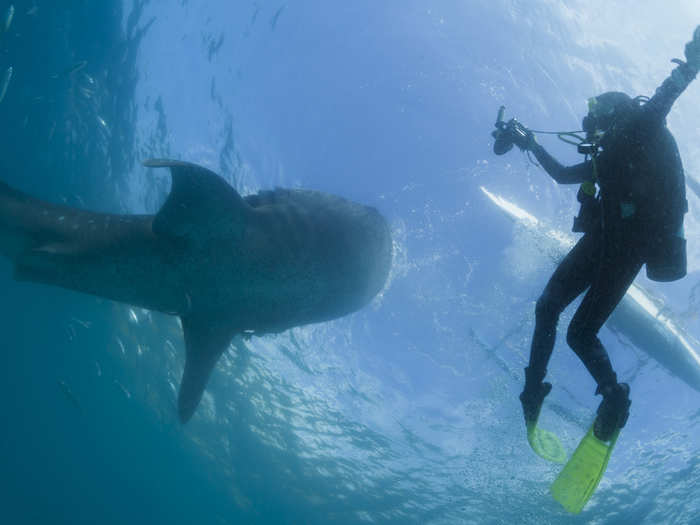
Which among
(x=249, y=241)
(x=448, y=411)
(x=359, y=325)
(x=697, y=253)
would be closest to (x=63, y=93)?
(x=359, y=325)

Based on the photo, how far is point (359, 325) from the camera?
47.3 feet

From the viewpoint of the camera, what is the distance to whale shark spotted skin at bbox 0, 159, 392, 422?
529 cm

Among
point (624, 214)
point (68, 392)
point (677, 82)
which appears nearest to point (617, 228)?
point (624, 214)

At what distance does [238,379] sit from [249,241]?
17706 mm

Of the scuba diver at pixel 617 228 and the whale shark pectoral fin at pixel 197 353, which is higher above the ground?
the scuba diver at pixel 617 228

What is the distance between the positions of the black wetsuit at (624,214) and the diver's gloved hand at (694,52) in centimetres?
3

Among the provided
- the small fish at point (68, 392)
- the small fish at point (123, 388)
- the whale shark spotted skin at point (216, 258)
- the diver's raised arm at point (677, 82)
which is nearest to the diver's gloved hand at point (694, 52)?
the diver's raised arm at point (677, 82)

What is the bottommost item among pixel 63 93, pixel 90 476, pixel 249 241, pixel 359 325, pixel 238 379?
pixel 90 476

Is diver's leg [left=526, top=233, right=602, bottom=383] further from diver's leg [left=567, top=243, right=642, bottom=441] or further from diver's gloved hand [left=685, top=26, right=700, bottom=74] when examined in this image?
diver's gloved hand [left=685, top=26, right=700, bottom=74]

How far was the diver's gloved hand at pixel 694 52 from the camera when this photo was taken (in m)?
2.89

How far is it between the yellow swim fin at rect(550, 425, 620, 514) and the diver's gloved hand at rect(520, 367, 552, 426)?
387 millimetres

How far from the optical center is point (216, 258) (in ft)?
17.4

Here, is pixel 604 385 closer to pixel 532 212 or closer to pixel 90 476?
pixel 532 212

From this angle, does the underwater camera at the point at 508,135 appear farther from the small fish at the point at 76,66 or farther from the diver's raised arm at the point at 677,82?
the small fish at the point at 76,66
